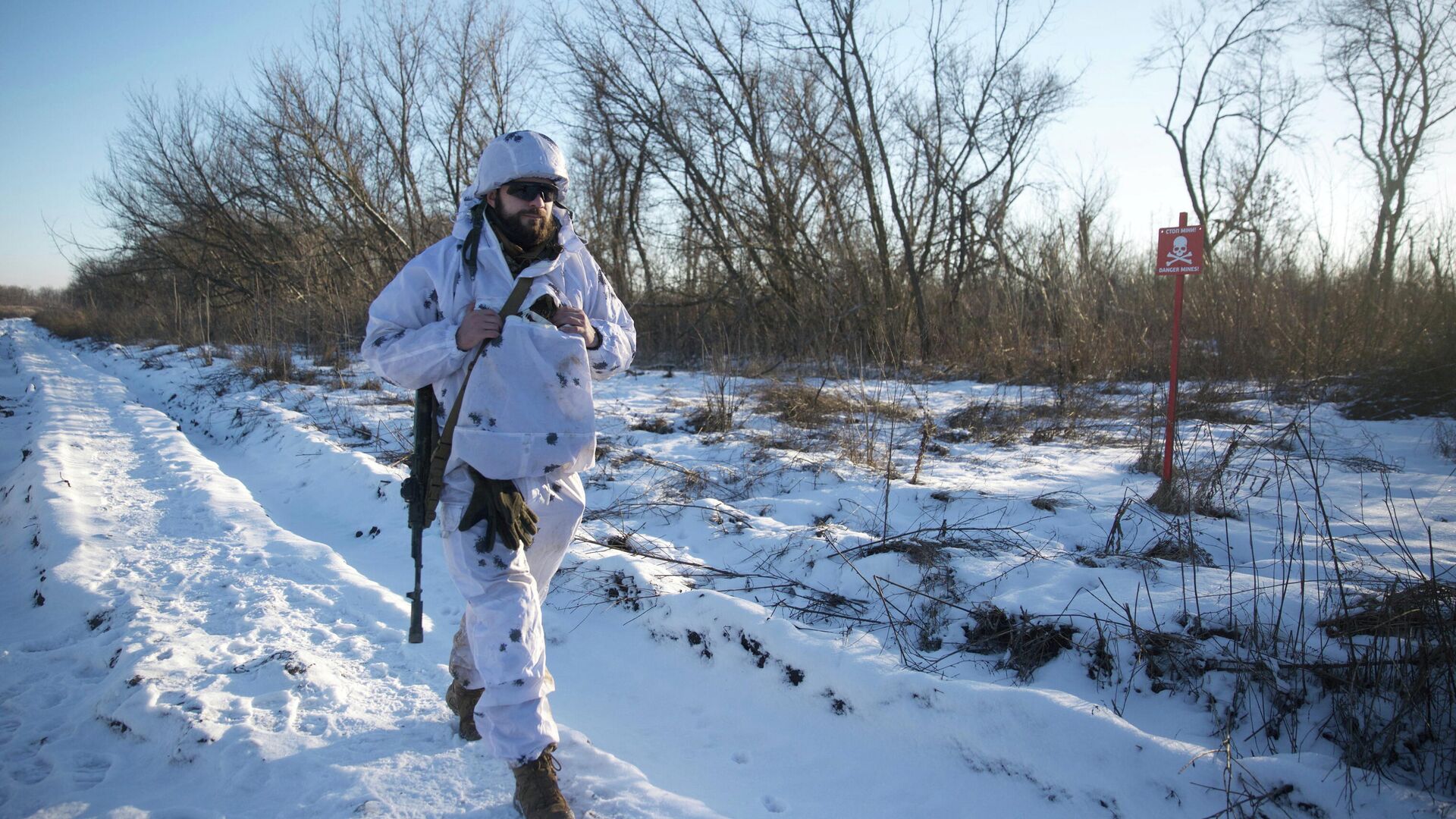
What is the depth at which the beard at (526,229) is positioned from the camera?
2.26 meters

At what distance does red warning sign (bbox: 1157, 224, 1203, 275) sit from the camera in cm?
441

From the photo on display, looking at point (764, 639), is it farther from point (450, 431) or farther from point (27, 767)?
point (27, 767)

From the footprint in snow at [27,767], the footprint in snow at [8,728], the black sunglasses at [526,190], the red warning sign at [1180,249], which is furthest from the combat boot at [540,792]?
the red warning sign at [1180,249]

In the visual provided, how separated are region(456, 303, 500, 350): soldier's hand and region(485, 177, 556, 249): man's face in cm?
32

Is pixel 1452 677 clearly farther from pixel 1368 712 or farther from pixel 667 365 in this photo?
pixel 667 365

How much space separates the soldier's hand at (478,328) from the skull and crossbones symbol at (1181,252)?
4.12m

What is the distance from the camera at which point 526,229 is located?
2.28 m

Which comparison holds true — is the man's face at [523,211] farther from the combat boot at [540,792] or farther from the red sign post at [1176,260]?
the red sign post at [1176,260]

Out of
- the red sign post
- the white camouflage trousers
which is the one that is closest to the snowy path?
the white camouflage trousers

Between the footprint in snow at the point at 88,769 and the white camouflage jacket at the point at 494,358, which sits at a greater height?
the white camouflage jacket at the point at 494,358

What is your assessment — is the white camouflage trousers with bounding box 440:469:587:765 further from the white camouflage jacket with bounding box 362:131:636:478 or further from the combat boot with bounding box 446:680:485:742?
the combat boot with bounding box 446:680:485:742

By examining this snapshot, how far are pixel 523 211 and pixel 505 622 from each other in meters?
1.20

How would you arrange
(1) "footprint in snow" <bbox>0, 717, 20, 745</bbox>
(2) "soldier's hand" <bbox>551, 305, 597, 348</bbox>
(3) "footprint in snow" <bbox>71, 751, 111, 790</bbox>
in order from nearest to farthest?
(2) "soldier's hand" <bbox>551, 305, 597, 348</bbox>
(3) "footprint in snow" <bbox>71, 751, 111, 790</bbox>
(1) "footprint in snow" <bbox>0, 717, 20, 745</bbox>

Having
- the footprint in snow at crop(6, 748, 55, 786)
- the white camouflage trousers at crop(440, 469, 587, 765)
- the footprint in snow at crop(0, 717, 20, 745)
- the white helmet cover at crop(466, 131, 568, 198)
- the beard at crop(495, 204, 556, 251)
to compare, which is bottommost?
the footprint in snow at crop(6, 748, 55, 786)
